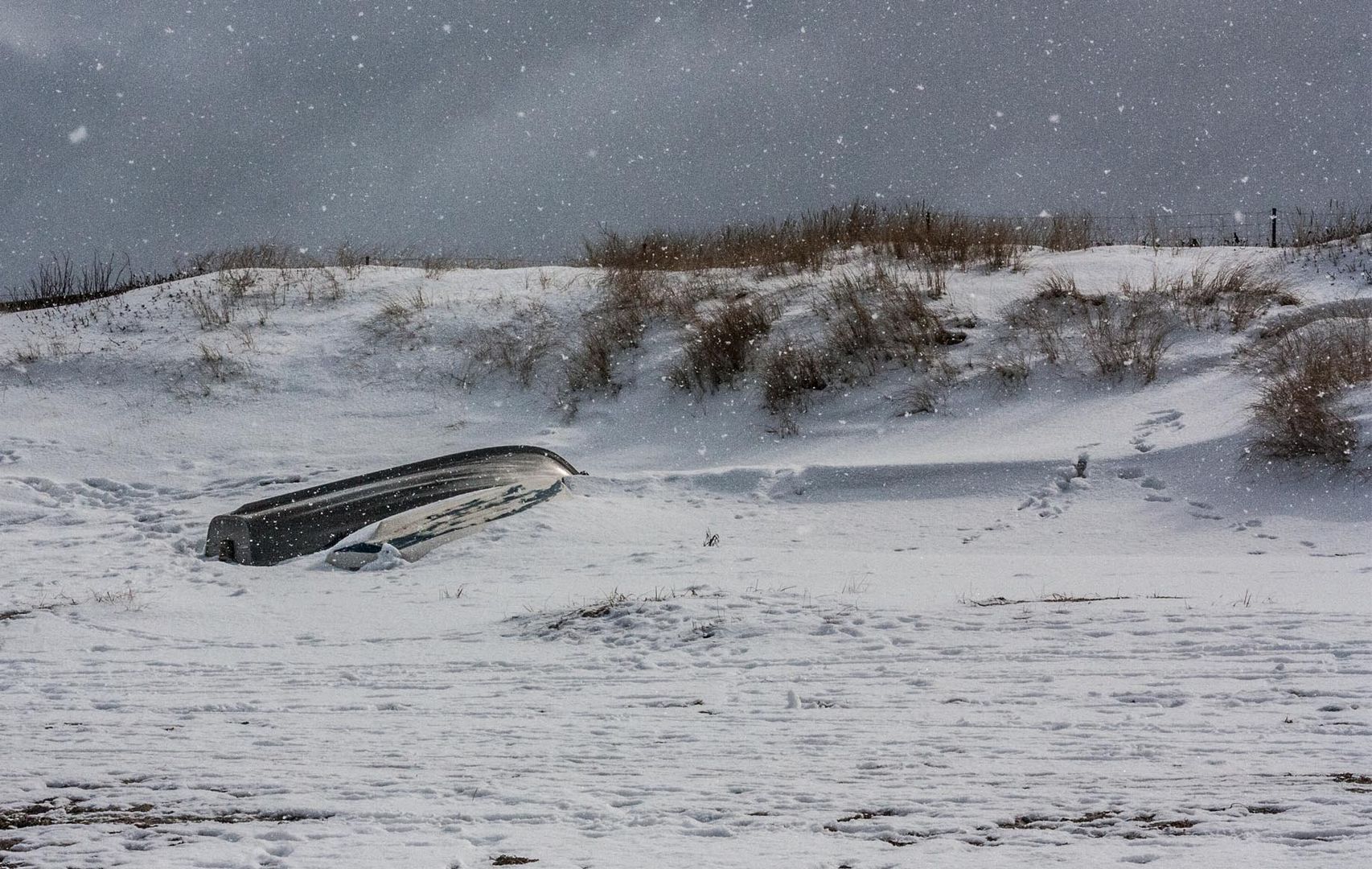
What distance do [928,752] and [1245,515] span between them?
255 inches

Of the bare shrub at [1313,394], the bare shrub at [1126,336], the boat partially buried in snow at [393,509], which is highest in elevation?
the bare shrub at [1126,336]

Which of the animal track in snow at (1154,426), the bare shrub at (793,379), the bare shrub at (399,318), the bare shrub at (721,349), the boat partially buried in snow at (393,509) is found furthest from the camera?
the bare shrub at (399,318)

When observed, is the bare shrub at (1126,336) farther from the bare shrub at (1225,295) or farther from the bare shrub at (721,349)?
the bare shrub at (721,349)

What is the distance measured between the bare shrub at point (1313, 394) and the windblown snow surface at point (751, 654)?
0.95 ft

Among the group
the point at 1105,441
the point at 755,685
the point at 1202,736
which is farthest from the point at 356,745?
the point at 1105,441

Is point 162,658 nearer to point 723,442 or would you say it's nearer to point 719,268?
point 723,442

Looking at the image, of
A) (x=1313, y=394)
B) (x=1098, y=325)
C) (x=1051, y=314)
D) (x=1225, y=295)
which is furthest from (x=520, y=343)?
(x=1313, y=394)

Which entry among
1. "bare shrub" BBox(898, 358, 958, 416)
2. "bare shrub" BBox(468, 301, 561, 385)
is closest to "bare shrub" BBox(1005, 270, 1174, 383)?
"bare shrub" BBox(898, 358, 958, 416)

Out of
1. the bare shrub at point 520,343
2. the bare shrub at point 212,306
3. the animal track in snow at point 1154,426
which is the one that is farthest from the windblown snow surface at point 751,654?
the bare shrub at point 212,306

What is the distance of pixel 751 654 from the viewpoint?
504cm

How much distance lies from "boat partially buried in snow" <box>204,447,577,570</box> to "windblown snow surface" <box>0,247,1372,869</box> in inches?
9.3

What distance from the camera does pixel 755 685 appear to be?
4512 millimetres

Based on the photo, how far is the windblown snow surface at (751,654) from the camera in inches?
119

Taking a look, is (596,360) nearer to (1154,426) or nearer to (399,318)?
(399,318)
